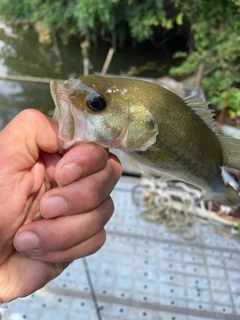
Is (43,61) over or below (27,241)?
below

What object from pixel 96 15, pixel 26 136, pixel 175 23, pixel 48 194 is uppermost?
pixel 26 136

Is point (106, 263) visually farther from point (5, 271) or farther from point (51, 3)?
point (51, 3)

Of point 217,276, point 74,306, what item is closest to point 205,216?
point 217,276

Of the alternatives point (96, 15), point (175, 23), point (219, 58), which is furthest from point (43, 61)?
point (219, 58)

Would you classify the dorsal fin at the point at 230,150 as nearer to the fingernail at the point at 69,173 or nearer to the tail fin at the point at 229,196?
the tail fin at the point at 229,196

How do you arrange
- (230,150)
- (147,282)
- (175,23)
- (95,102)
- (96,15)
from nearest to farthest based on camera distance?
(95,102) → (230,150) → (147,282) → (96,15) → (175,23)

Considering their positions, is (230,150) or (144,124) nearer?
(144,124)

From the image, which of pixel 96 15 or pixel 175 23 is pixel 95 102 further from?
pixel 175 23
